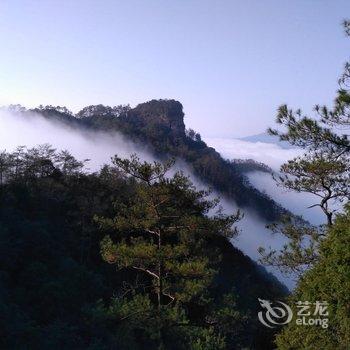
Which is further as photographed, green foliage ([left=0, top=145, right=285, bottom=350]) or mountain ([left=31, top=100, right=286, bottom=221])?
mountain ([left=31, top=100, right=286, bottom=221])

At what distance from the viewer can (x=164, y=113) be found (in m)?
148

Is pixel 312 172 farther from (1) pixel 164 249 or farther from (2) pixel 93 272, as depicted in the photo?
(2) pixel 93 272

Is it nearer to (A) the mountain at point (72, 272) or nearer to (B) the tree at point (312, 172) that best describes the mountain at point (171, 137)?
(A) the mountain at point (72, 272)

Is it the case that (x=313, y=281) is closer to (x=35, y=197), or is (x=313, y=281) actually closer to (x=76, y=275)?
(x=76, y=275)

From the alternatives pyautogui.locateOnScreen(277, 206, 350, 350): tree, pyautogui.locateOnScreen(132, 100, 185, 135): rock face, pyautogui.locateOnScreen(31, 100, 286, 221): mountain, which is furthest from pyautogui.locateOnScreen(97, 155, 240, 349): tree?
pyautogui.locateOnScreen(132, 100, 185, 135): rock face

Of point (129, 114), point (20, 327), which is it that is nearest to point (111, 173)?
point (20, 327)

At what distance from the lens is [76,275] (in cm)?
2562

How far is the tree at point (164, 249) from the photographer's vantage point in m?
11.7

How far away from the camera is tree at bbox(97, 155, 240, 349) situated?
11664 mm

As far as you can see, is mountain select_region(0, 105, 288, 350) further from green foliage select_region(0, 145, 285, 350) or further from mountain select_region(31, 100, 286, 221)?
mountain select_region(31, 100, 286, 221)

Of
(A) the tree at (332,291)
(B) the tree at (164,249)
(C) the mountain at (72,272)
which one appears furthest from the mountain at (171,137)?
(A) the tree at (332,291)

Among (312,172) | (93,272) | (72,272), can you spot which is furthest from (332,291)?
(93,272)

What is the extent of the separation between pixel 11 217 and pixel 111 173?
1364cm

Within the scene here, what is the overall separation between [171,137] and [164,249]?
11858 centimetres
